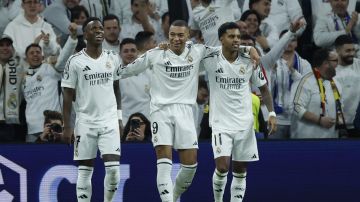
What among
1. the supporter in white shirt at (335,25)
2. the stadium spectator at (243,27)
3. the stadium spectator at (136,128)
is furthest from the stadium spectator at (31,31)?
the supporter in white shirt at (335,25)

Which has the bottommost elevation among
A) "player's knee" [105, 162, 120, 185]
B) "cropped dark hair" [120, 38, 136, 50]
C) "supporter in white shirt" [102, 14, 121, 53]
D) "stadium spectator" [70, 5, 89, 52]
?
"player's knee" [105, 162, 120, 185]

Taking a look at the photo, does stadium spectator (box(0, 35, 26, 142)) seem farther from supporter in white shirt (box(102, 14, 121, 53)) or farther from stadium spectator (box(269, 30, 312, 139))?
stadium spectator (box(269, 30, 312, 139))

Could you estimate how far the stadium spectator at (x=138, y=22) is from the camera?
52.3 ft

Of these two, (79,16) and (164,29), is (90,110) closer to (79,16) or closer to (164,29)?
(79,16)

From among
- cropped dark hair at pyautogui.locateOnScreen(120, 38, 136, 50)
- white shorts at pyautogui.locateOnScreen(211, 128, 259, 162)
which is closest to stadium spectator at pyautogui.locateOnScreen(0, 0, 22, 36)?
cropped dark hair at pyautogui.locateOnScreen(120, 38, 136, 50)

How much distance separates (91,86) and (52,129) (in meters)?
1.92

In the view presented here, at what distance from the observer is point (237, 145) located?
12.8m

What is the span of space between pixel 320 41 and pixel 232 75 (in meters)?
3.80

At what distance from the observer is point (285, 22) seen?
1638 centimetres

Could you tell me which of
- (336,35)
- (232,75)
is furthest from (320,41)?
(232,75)

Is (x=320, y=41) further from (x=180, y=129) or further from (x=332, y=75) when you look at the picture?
(x=180, y=129)

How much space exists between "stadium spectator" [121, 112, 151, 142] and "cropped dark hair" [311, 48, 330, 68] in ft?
8.85

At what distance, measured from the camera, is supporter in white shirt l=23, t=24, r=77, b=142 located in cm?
1470

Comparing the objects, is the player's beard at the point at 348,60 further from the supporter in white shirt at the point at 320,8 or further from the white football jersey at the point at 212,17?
the white football jersey at the point at 212,17
